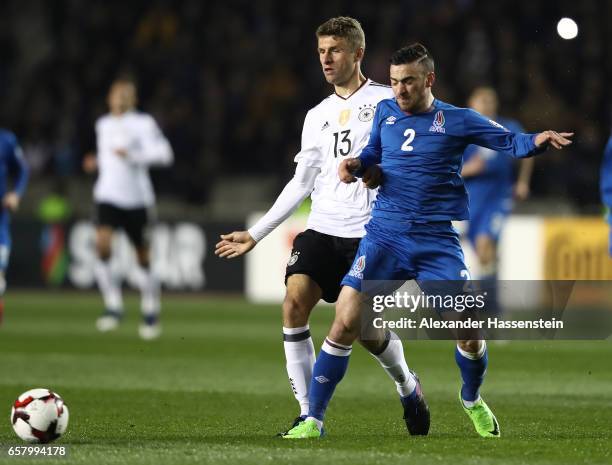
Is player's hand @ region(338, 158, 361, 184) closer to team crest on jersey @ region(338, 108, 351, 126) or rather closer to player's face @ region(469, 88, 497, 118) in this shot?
team crest on jersey @ region(338, 108, 351, 126)

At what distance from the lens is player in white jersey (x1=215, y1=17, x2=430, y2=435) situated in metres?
6.76

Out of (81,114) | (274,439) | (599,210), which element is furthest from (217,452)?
(81,114)

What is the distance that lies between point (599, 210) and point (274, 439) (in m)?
11.4

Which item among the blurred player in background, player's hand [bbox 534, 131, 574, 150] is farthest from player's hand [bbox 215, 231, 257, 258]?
the blurred player in background

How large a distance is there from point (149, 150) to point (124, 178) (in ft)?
1.48

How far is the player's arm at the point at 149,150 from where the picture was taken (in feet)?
44.9

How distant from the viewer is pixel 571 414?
764cm

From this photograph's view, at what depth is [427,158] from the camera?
6453 millimetres

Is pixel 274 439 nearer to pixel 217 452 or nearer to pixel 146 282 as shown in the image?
pixel 217 452

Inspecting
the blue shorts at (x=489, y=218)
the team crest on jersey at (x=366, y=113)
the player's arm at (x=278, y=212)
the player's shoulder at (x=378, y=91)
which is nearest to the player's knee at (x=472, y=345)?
the player's arm at (x=278, y=212)

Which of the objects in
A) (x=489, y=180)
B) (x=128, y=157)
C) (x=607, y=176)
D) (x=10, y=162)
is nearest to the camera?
(x=607, y=176)

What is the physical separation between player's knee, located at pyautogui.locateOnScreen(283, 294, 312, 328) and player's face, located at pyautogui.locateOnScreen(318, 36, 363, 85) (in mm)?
1178

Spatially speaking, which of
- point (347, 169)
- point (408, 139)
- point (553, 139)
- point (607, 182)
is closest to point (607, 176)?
point (607, 182)

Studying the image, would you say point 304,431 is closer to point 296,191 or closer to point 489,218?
point 296,191
